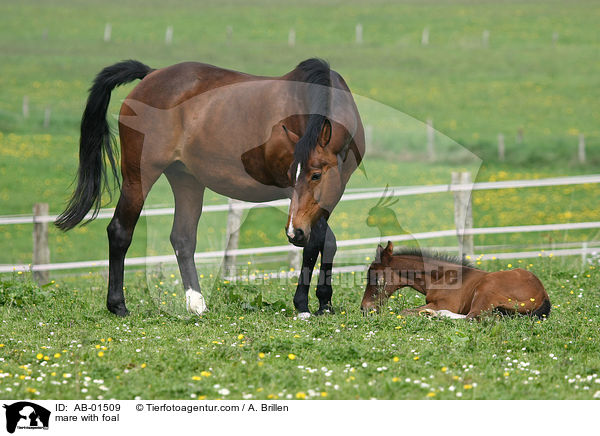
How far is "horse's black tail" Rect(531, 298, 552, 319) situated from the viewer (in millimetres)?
7656

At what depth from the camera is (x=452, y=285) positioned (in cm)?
831

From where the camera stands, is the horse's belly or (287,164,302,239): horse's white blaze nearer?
(287,164,302,239): horse's white blaze

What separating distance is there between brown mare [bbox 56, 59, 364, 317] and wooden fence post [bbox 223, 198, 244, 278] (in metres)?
2.96

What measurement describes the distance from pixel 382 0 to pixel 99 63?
60.1 feet

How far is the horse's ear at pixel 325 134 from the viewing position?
736 centimetres

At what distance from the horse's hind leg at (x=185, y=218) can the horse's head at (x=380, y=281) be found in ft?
6.85

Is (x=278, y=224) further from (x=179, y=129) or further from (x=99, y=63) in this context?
(x=99, y=63)

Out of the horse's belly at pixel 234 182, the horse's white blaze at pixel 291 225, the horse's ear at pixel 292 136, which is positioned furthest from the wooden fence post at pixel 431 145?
the horse's white blaze at pixel 291 225

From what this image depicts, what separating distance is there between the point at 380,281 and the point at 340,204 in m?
7.90

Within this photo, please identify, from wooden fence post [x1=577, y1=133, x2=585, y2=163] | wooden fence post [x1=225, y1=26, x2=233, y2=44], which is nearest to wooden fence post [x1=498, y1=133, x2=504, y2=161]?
wooden fence post [x1=577, y1=133, x2=585, y2=163]

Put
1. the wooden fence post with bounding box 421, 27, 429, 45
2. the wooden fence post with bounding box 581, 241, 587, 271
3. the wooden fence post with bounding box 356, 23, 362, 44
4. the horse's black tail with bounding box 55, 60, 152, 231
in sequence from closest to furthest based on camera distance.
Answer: the horse's black tail with bounding box 55, 60, 152, 231
the wooden fence post with bounding box 581, 241, 587, 271
the wooden fence post with bounding box 421, 27, 429, 45
the wooden fence post with bounding box 356, 23, 362, 44
